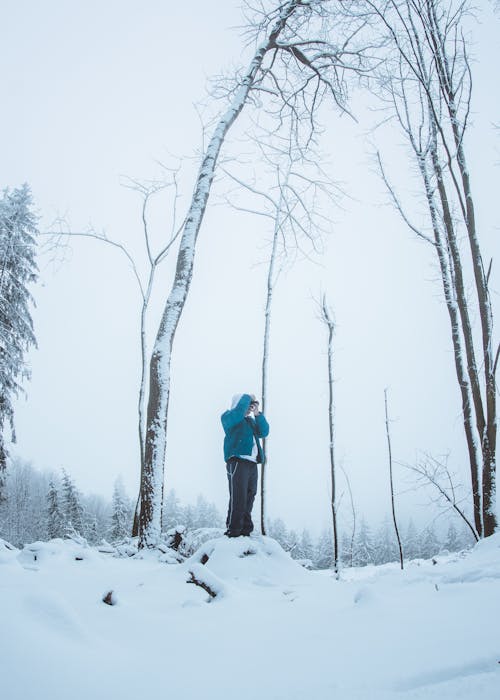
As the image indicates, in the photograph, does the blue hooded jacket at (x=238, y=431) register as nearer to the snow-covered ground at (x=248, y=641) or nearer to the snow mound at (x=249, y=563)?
the snow mound at (x=249, y=563)

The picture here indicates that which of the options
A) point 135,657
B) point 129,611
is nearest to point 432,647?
point 135,657

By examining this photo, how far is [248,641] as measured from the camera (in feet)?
5.92

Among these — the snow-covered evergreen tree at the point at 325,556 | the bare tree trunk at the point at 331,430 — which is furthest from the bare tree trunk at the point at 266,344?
the snow-covered evergreen tree at the point at 325,556

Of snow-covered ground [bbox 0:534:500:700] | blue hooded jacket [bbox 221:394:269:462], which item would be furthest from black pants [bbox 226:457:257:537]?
snow-covered ground [bbox 0:534:500:700]

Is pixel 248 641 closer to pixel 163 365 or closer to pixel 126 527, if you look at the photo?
pixel 163 365

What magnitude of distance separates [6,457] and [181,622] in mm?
12891

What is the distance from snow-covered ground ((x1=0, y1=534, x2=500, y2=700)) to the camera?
3.99ft

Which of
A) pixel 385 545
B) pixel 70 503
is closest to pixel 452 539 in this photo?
pixel 385 545

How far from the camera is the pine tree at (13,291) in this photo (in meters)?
12.6

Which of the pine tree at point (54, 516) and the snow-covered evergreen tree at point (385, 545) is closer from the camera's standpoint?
the pine tree at point (54, 516)

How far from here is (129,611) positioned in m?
2.08

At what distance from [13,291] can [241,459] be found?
11871mm

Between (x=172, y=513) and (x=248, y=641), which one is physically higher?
(x=248, y=641)

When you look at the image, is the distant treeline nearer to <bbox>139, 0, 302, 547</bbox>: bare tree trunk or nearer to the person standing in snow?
<bbox>139, 0, 302, 547</bbox>: bare tree trunk
